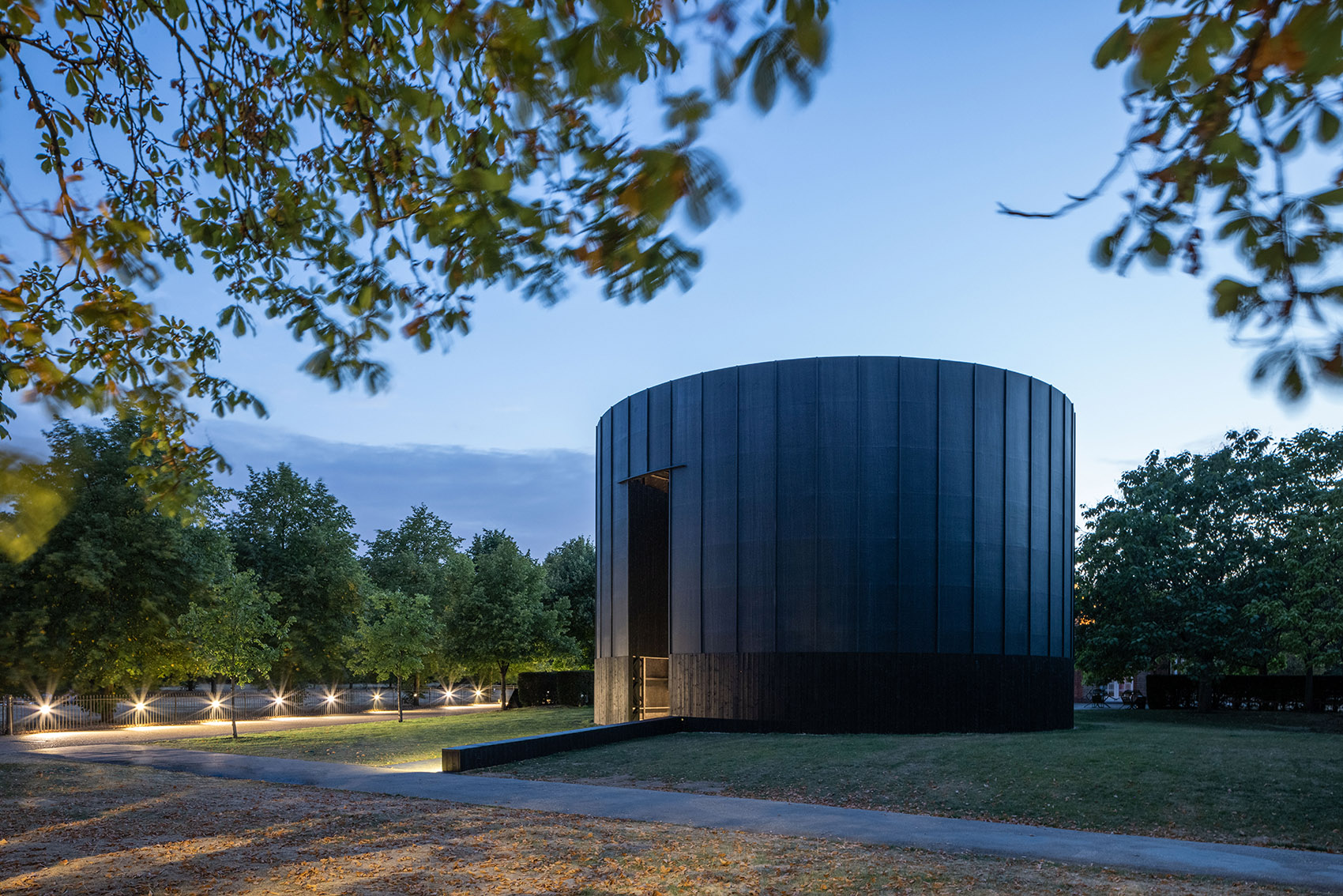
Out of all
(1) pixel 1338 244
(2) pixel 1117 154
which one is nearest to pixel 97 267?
(2) pixel 1117 154

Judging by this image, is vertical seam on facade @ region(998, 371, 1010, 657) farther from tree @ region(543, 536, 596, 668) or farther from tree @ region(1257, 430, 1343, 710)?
tree @ region(543, 536, 596, 668)

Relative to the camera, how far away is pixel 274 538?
185 ft

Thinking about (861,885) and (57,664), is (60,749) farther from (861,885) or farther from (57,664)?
(861,885)

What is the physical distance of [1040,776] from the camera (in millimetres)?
14828

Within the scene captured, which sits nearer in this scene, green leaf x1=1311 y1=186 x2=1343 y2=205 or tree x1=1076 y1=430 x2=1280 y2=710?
green leaf x1=1311 y1=186 x2=1343 y2=205

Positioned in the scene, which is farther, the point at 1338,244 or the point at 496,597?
the point at 496,597

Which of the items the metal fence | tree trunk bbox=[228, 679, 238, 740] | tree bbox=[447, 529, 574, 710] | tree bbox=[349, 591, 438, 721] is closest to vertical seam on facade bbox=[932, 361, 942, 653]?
tree trunk bbox=[228, 679, 238, 740]

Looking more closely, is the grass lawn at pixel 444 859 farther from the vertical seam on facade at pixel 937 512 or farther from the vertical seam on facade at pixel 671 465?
the vertical seam on facade at pixel 937 512

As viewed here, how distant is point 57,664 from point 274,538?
19441 millimetres

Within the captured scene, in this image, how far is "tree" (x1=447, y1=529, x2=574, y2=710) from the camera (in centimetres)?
4469

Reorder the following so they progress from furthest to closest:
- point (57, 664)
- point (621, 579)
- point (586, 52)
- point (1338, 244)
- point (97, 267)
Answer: point (57, 664), point (621, 579), point (97, 267), point (1338, 244), point (586, 52)

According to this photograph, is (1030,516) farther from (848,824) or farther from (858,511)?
(848,824)

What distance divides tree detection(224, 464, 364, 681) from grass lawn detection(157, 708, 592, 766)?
18.4 metres

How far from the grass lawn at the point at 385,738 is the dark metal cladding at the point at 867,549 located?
6520mm
